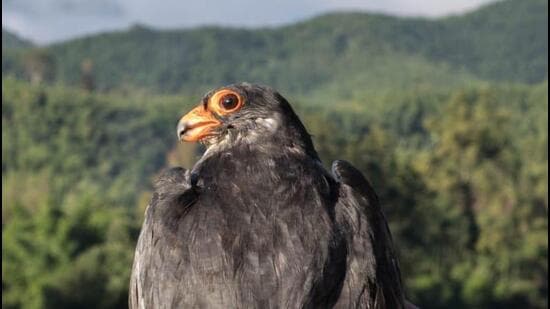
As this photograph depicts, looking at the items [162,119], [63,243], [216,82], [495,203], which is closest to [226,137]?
[63,243]

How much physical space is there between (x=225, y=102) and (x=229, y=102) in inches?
0.7

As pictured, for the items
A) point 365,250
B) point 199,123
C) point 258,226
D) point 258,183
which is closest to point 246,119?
point 199,123

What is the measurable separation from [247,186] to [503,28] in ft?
655

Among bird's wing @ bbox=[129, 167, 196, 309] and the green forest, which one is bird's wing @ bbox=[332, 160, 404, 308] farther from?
the green forest

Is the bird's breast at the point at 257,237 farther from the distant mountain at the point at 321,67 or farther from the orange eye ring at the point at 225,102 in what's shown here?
the distant mountain at the point at 321,67

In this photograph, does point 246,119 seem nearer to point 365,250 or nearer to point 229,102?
point 229,102

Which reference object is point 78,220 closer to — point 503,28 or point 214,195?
point 214,195

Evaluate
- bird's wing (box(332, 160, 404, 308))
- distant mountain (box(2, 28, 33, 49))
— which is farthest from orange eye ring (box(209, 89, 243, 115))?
distant mountain (box(2, 28, 33, 49))

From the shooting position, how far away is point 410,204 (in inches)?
1789

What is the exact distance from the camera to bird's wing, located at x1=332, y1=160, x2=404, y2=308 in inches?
165

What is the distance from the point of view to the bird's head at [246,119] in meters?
4.49

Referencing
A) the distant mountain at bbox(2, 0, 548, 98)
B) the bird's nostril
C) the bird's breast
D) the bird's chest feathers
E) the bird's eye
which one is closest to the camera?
the bird's breast

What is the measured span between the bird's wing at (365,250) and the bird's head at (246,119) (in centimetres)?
28

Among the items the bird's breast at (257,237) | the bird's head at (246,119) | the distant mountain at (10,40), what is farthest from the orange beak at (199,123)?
the distant mountain at (10,40)
